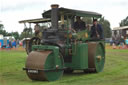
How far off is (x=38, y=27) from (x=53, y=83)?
107 inches

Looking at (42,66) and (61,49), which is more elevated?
(61,49)

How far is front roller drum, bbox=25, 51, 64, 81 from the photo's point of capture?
26.2 ft

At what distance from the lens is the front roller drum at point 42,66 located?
7973 millimetres

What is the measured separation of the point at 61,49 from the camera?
29.6ft

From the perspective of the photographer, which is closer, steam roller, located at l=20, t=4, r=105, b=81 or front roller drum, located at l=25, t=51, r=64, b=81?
front roller drum, located at l=25, t=51, r=64, b=81

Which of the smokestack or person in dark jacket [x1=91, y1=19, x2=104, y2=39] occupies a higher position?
the smokestack

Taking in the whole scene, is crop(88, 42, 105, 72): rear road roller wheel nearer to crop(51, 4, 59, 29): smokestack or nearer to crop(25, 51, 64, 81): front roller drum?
crop(51, 4, 59, 29): smokestack

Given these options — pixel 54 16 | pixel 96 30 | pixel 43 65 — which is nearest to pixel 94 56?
pixel 96 30

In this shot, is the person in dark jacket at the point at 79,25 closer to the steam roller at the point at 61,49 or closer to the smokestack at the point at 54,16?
the steam roller at the point at 61,49

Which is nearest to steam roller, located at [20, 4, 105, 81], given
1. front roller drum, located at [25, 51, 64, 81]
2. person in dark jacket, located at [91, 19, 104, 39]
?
front roller drum, located at [25, 51, 64, 81]

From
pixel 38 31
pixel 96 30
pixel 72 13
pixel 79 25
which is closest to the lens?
pixel 72 13

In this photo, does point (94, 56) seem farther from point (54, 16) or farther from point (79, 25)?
point (54, 16)

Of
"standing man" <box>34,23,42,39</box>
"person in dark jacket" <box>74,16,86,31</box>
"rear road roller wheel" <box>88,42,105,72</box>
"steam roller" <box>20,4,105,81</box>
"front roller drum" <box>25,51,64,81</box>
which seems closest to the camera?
"front roller drum" <box>25,51,64,81</box>

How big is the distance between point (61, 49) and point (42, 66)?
1260 millimetres
